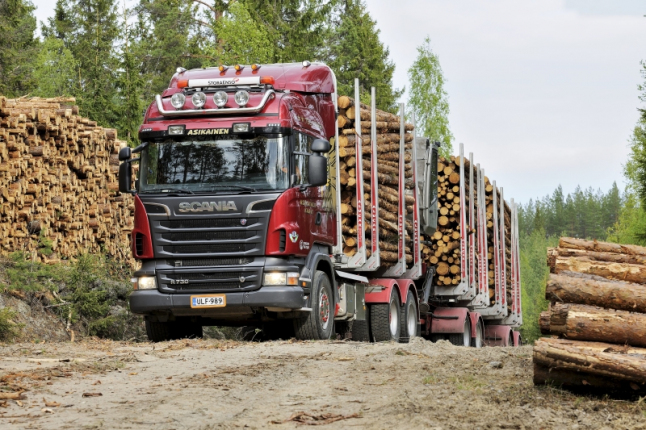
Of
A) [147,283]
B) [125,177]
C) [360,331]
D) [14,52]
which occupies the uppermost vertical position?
[14,52]

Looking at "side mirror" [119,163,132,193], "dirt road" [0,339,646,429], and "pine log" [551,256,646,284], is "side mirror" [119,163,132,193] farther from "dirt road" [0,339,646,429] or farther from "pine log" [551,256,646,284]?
"pine log" [551,256,646,284]

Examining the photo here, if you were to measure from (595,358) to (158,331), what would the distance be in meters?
7.34

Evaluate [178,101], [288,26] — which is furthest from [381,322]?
[288,26]

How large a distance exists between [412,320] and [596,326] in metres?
8.66

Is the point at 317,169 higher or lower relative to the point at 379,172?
lower

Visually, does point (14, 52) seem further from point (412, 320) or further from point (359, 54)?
Result: point (412, 320)

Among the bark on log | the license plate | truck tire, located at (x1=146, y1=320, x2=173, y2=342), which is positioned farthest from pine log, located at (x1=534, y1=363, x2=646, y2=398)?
truck tire, located at (x1=146, y1=320, x2=173, y2=342)

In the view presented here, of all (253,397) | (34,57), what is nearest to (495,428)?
(253,397)

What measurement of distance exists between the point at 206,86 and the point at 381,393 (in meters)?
6.35

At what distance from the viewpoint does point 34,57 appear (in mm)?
40031

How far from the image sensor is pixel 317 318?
1204 centimetres

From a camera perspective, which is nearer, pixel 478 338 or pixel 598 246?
pixel 598 246

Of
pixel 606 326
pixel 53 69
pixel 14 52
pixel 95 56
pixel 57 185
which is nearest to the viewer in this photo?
pixel 606 326

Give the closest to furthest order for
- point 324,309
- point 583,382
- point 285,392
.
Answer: point 583,382, point 285,392, point 324,309
